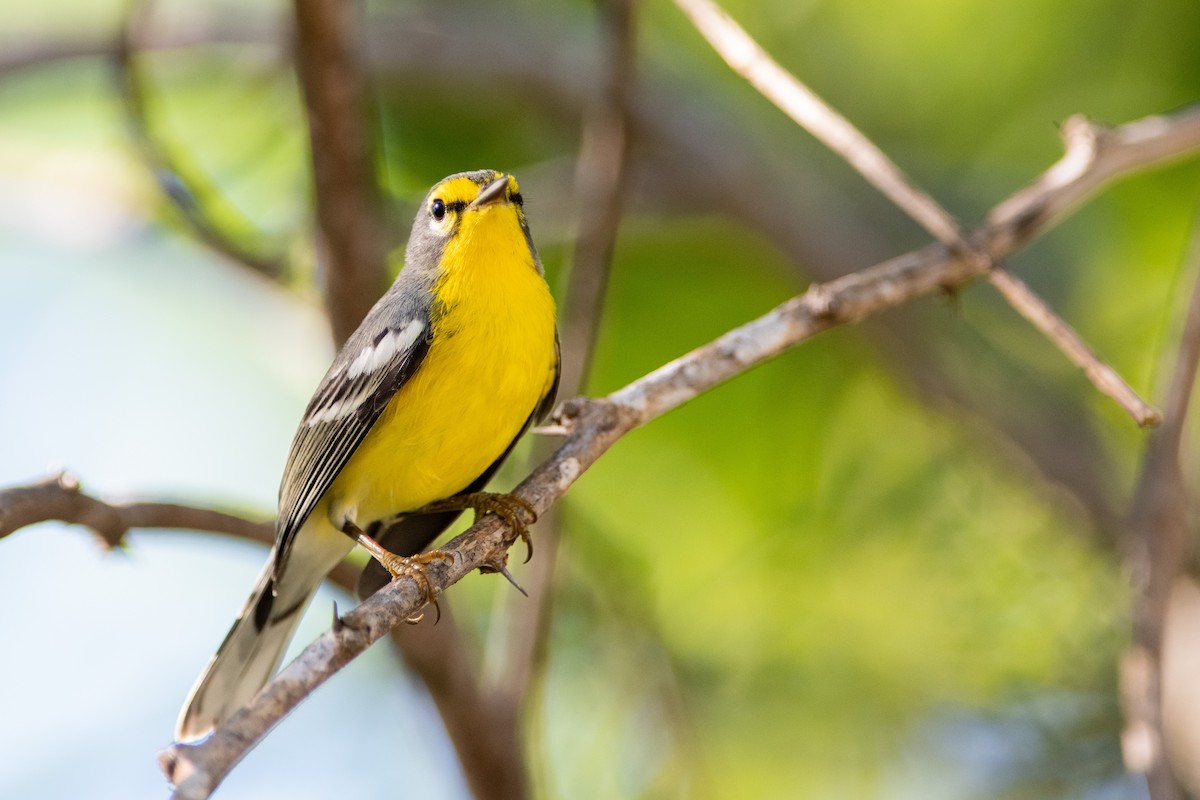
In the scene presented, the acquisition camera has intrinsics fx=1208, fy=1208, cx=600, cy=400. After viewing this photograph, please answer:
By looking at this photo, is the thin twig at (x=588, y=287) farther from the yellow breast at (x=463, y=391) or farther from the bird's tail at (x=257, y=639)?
the bird's tail at (x=257, y=639)

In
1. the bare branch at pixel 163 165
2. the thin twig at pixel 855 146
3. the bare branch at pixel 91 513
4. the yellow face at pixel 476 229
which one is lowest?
the bare branch at pixel 91 513

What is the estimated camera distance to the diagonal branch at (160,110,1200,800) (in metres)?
2.13

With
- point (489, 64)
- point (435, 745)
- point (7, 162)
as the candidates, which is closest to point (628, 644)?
point (435, 745)

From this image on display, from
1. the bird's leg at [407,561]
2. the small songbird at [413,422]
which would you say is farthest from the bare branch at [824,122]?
the bird's leg at [407,561]

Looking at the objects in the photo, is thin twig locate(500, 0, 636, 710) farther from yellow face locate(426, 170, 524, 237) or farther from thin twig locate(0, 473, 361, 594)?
thin twig locate(0, 473, 361, 594)

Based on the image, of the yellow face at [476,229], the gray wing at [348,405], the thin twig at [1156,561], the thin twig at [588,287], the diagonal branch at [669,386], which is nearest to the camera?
the diagonal branch at [669,386]

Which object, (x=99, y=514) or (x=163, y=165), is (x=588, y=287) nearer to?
(x=163, y=165)

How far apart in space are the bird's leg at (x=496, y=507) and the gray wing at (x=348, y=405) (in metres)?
0.40

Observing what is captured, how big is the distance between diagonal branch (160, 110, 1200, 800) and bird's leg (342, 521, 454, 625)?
4 centimetres

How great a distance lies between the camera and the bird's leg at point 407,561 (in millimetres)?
2755

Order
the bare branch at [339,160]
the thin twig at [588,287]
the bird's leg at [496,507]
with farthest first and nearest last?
the thin twig at [588,287], the bare branch at [339,160], the bird's leg at [496,507]

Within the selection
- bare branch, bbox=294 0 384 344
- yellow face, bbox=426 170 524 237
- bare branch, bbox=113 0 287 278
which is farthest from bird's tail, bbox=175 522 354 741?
bare branch, bbox=113 0 287 278

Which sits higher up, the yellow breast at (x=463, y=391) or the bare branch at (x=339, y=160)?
the bare branch at (x=339, y=160)

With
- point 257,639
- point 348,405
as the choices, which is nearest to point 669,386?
point 348,405
